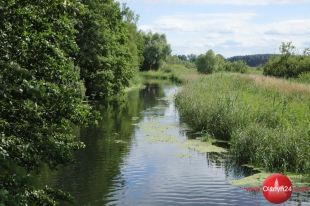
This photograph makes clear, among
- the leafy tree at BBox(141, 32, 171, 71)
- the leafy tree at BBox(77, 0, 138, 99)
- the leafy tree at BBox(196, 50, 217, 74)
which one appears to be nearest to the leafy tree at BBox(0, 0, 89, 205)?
the leafy tree at BBox(77, 0, 138, 99)

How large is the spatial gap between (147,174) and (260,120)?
7845mm

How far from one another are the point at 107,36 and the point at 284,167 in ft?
93.9

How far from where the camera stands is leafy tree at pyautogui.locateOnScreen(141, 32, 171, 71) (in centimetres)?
10931

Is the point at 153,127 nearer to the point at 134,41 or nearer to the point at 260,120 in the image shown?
the point at 260,120

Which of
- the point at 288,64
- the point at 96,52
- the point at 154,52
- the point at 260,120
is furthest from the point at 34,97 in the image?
the point at 154,52

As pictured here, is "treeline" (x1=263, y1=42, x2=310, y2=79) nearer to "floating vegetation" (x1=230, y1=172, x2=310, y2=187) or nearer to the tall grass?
the tall grass

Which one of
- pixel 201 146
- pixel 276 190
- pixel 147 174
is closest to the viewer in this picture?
pixel 276 190

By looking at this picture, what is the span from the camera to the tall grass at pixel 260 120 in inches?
671

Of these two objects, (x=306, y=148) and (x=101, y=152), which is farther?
(x=101, y=152)

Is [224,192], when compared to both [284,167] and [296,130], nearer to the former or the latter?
[284,167]

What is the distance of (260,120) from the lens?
22156 millimetres

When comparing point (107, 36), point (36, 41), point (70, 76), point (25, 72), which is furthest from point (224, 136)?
point (107, 36)

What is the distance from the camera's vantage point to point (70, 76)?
394 inches

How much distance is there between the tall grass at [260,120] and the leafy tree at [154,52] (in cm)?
7345
